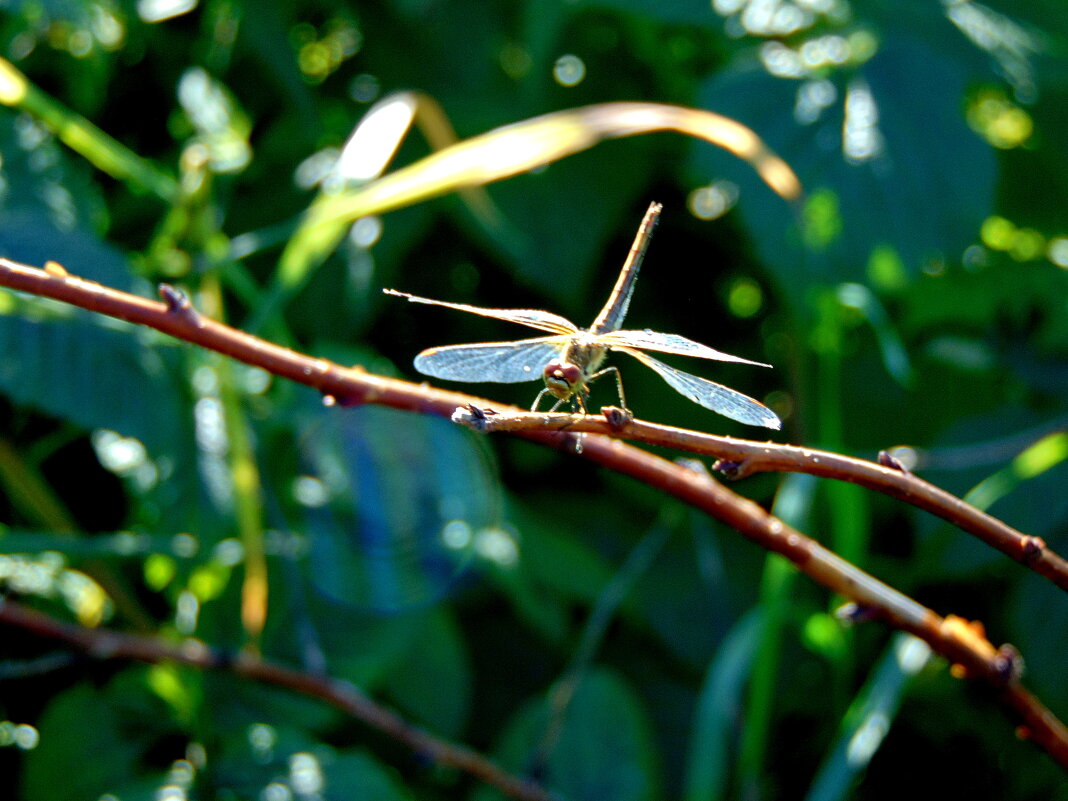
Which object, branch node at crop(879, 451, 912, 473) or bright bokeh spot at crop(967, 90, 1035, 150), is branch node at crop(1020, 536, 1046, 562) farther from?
bright bokeh spot at crop(967, 90, 1035, 150)

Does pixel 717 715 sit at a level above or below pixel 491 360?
below

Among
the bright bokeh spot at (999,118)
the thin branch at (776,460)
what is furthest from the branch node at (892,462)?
the bright bokeh spot at (999,118)

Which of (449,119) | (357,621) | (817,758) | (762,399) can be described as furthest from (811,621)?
(449,119)

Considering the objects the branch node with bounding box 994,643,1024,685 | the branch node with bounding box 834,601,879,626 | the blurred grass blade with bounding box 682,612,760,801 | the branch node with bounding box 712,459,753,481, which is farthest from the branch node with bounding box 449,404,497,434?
the blurred grass blade with bounding box 682,612,760,801

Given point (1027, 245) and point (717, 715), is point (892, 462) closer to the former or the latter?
point (717, 715)

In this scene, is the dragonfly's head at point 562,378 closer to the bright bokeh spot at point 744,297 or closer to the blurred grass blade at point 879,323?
the blurred grass blade at point 879,323

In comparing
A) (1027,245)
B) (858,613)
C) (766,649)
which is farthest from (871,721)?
(1027,245)

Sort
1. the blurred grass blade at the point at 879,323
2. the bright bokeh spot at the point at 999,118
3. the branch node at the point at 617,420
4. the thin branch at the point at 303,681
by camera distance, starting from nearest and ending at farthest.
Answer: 1. the branch node at the point at 617,420
2. the thin branch at the point at 303,681
3. the blurred grass blade at the point at 879,323
4. the bright bokeh spot at the point at 999,118
